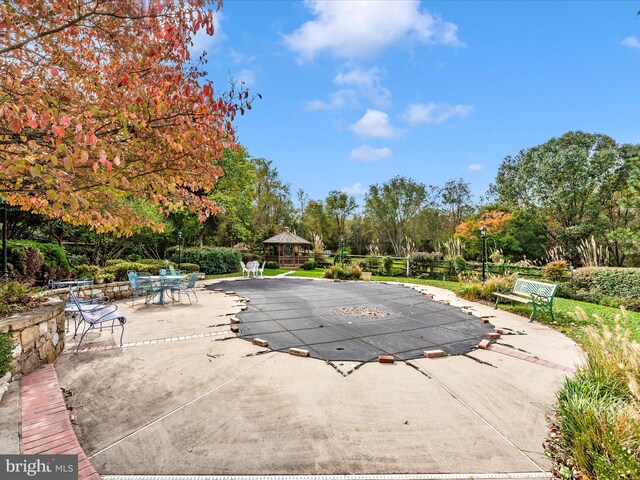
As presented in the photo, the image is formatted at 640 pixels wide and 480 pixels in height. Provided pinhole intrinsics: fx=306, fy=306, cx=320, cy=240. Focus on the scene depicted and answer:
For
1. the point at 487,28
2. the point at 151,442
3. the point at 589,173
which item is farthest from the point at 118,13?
the point at 589,173

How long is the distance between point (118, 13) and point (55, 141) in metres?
1.19

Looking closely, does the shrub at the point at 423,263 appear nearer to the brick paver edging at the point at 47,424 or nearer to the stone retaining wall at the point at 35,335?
the stone retaining wall at the point at 35,335

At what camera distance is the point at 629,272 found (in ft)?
28.1

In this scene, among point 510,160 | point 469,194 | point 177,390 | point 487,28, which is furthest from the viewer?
point 469,194

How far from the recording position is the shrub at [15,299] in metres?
3.40

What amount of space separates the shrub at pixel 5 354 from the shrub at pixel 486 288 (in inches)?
345

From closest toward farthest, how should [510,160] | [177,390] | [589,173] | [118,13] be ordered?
[118,13]
[177,390]
[589,173]
[510,160]

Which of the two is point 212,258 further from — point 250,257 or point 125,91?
point 125,91

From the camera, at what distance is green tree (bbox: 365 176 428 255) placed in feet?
81.1

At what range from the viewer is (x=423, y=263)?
49.3 feet

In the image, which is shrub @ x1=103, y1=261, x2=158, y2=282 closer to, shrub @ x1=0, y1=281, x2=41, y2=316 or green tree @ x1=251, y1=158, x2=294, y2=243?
shrub @ x1=0, y1=281, x2=41, y2=316

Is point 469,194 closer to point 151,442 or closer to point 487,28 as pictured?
point 487,28

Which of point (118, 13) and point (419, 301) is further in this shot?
point (419, 301)

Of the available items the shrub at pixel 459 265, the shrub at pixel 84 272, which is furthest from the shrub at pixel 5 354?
the shrub at pixel 459 265
